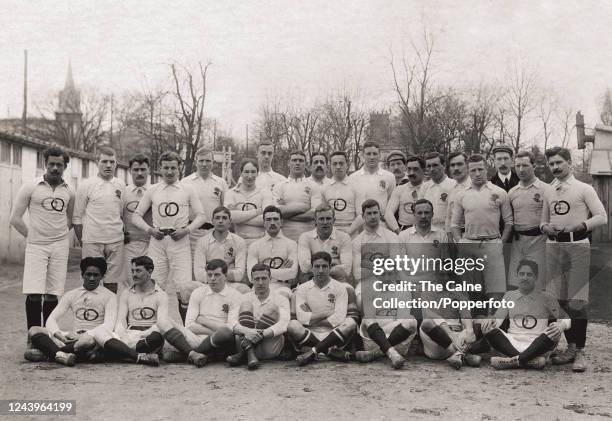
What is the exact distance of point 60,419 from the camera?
3930 millimetres

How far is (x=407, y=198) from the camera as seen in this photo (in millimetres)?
7023

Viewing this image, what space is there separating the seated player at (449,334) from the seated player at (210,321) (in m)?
1.80

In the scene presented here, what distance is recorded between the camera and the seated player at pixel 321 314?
568 cm

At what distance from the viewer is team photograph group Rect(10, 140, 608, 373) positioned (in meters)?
5.54

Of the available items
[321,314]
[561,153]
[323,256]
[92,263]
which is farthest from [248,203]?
[561,153]

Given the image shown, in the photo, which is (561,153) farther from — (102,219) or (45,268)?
(45,268)

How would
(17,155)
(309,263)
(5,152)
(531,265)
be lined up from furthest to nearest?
(17,155), (5,152), (309,263), (531,265)

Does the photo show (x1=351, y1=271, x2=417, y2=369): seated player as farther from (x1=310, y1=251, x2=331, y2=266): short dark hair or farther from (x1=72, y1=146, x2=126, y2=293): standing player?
(x1=72, y1=146, x2=126, y2=293): standing player

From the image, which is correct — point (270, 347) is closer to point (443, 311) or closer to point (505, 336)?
point (443, 311)

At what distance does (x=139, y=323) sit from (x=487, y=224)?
3.55 meters

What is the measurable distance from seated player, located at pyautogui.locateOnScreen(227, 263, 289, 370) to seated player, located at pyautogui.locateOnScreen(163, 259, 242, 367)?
0.10 metres

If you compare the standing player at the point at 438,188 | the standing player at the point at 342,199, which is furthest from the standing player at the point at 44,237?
the standing player at the point at 438,188

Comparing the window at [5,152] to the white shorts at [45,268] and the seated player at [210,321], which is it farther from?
the seated player at [210,321]

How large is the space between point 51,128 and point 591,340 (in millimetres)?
48163
